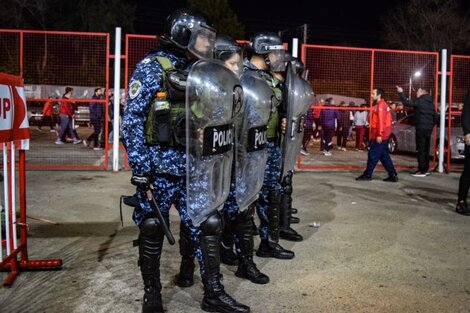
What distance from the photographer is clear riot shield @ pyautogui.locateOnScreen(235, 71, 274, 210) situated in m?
4.18

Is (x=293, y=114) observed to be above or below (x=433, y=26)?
below

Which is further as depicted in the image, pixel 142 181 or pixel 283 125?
pixel 283 125

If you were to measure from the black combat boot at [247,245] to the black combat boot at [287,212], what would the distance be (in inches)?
49.7

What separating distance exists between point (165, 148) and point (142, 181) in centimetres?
31

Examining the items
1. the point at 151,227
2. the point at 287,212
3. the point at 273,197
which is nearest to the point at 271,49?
the point at 273,197

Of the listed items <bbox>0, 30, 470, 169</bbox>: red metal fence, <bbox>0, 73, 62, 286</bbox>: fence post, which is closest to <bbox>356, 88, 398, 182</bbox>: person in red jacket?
<bbox>0, 30, 470, 169</bbox>: red metal fence

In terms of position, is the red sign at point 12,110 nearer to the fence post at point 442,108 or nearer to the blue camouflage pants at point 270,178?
the blue camouflage pants at point 270,178

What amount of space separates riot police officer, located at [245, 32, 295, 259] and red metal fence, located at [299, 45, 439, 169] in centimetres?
566

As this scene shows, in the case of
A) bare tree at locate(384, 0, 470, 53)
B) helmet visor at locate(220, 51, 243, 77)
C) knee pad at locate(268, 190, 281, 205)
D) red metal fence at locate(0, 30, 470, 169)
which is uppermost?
bare tree at locate(384, 0, 470, 53)

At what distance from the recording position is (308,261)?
16.8 ft

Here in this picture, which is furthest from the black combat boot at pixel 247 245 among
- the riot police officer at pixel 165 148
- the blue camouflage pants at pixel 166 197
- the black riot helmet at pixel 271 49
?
the black riot helmet at pixel 271 49

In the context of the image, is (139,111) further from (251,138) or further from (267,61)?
(267,61)

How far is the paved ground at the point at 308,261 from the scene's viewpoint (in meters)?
4.05

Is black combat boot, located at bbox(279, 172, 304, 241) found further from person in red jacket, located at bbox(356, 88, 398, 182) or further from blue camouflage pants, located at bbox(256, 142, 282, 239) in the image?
person in red jacket, located at bbox(356, 88, 398, 182)
